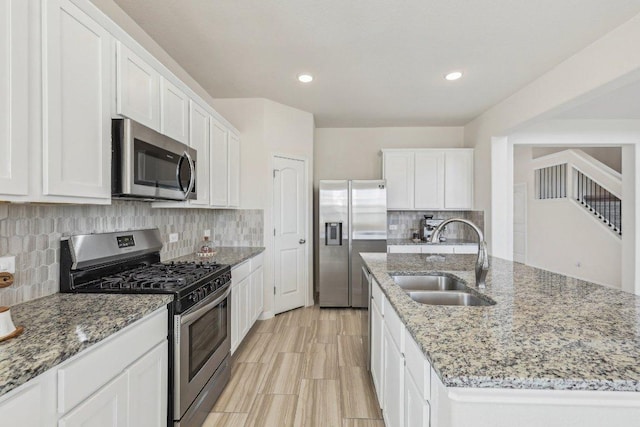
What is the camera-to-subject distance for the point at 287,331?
3.42 metres

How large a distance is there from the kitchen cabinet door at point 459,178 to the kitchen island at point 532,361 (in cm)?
347

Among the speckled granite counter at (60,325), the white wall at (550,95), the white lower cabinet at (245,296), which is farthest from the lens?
the white lower cabinet at (245,296)

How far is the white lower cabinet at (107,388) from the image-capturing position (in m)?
0.88

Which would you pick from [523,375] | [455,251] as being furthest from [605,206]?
[523,375]

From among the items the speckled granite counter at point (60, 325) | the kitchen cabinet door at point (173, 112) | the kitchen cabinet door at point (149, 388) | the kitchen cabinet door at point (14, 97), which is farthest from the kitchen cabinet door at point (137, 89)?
the kitchen cabinet door at point (149, 388)

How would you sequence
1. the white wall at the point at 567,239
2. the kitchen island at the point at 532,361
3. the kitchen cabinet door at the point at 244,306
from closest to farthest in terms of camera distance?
the kitchen island at the point at 532,361 < the kitchen cabinet door at the point at 244,306 < the white wall at the point at 567,239

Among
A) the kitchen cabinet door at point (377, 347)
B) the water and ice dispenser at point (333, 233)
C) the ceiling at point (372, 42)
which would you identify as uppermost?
the ceiling at point (372, 42)

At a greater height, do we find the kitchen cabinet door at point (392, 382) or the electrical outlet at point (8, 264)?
the electrical outlet at point (8, 264)

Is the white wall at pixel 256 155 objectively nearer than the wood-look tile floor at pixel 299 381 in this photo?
No

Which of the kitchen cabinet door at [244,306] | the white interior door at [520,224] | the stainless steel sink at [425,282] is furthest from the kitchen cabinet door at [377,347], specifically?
the white interior door at [520,224]

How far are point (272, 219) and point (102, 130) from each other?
2.46 m

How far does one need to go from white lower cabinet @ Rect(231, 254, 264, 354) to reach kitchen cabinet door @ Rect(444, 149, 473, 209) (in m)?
2.99

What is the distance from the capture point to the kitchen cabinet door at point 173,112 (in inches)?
81.0

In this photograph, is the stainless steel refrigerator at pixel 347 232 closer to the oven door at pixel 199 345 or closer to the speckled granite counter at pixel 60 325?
the oven door at pixel 199 345
